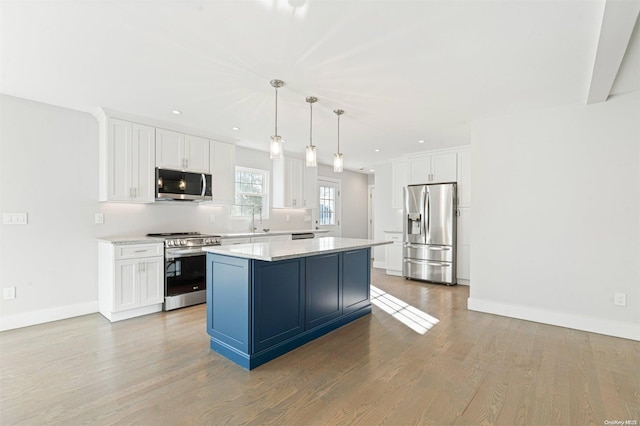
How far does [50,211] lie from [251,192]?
9.39ft

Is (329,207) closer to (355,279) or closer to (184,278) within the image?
(355,279)

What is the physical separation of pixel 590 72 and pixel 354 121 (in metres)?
2.34

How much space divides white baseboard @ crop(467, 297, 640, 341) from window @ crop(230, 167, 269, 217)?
3805mm

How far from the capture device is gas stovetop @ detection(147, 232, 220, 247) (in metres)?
3.96

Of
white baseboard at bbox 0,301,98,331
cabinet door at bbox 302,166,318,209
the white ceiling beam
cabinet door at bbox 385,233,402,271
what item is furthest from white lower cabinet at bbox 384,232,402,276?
white baseboard at bbox 0,301,98,331

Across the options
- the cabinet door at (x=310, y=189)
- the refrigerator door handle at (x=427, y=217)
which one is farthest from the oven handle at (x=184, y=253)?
the refrigerator door handle at (x=427, y=217)

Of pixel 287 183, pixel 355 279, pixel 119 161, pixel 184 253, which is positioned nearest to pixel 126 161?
pixel 119 161

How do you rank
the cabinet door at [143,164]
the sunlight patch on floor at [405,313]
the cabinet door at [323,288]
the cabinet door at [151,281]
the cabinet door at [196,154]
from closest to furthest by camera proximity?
1. the cabinet door at [323,288]
2. the sunlight patch on floor at [405,313]
3. the cabinet door at [151,281]
4. the cabinet door at [143,164]
5. the cabinet door at [196,154]

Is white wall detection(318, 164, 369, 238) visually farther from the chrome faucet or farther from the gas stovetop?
the gas stovetop

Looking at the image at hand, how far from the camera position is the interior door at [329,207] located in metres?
7.37

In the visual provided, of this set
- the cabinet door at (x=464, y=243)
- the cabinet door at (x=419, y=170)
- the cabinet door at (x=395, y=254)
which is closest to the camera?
the cabinet door at (x=464, y=243)

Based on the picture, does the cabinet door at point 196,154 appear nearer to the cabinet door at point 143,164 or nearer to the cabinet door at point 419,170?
the cabinet door at point 143,164

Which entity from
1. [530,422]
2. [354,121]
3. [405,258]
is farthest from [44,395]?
[405,258]

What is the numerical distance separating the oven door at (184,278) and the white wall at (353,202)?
409cm
